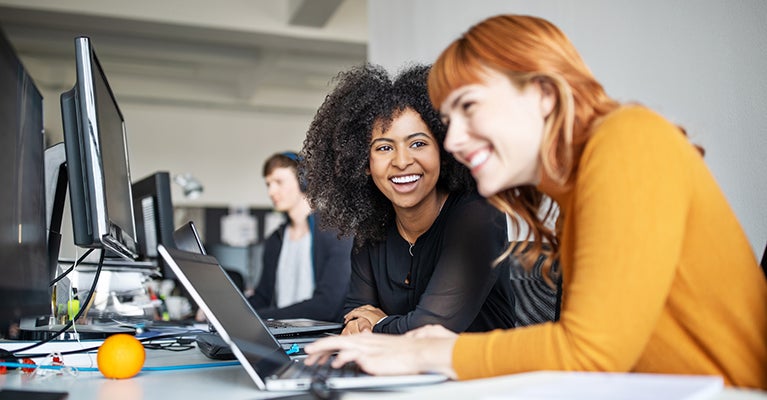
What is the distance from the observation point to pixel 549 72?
96cm

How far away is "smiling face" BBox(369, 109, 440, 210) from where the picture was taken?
1656 mm

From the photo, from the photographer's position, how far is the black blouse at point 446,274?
1497mm

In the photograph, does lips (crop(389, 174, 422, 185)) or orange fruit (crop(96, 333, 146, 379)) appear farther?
lips (crop(389, 174, 422, 185))

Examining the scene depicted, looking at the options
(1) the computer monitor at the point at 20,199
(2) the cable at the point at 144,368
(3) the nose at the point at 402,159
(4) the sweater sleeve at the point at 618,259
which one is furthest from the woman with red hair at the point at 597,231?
(3) the nose at the point at 402,159

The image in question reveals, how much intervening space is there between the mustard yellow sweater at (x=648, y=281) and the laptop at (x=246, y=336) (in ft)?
0.47

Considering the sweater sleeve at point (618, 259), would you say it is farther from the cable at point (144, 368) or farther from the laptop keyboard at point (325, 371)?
the cable at point (144, 368)

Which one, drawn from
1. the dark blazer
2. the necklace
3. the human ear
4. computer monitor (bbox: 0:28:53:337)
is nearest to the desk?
computer monitor (bbox: 0:28:53:337)

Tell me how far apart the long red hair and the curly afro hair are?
0.68 m

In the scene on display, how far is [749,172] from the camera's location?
162 cm

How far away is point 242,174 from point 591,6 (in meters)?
7.13

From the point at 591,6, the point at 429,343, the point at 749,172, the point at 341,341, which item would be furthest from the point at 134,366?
the point at 591,6

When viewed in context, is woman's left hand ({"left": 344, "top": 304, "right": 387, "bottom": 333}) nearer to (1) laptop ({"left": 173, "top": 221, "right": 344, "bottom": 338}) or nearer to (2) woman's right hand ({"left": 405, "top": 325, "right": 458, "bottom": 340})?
(1) laptop ({"left": 173, "top": 221, "right": 344, "bottom": 338})

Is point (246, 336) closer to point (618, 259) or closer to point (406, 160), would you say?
point (618, 259)

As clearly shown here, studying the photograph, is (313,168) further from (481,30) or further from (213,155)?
(213,155)
